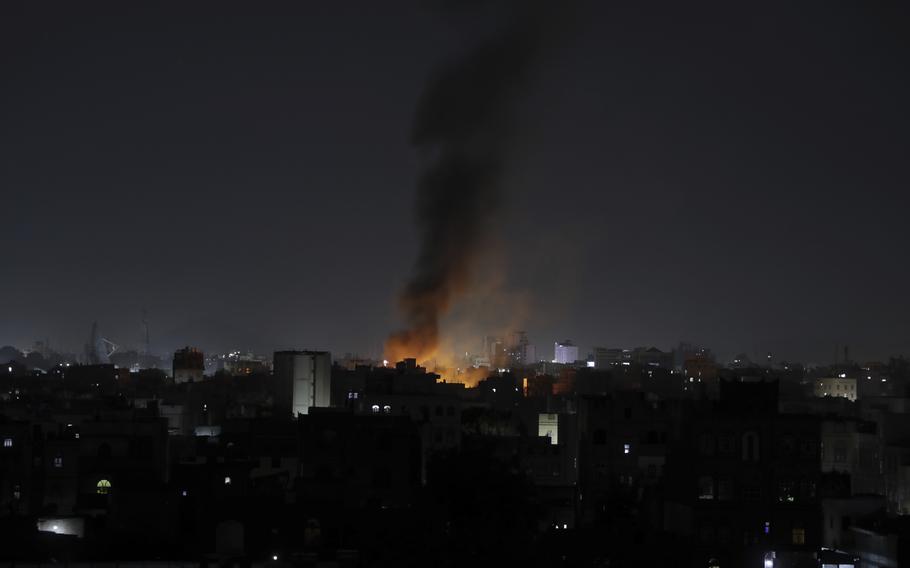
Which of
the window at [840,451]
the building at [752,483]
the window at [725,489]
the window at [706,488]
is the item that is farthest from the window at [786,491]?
the window at [840,451]

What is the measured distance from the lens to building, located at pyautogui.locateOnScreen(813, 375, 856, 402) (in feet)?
379

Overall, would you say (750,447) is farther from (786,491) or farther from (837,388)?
(837,388)

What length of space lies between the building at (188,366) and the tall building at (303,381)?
53.5m

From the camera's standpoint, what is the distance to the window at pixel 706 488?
37.4 metres

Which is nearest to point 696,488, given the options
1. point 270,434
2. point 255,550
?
point 255,550

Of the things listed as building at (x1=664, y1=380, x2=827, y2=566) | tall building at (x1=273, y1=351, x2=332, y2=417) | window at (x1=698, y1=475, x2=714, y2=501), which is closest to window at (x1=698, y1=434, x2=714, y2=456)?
building at (x1=664, y1=380, x2=827, y2=566)

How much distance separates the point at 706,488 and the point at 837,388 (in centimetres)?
8289

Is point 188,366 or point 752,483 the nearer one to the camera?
point 752,483

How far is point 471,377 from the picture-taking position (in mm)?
109125

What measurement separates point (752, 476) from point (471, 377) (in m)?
72.3

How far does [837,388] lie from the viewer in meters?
117

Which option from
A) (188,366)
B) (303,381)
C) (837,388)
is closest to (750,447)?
(303,381)

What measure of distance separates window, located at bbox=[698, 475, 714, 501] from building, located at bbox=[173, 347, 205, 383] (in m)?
92.4

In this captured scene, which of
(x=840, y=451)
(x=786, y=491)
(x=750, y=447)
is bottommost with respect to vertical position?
(x=786, y=491)
